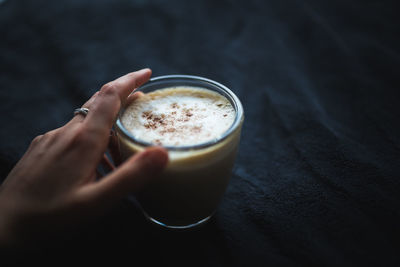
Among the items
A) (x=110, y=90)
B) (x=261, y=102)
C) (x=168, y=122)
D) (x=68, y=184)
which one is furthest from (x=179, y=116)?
(x=261, y=102)

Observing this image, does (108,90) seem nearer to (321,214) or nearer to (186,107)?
(186,107)

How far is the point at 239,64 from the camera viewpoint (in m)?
1.48

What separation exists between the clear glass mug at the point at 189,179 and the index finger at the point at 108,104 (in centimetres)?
3

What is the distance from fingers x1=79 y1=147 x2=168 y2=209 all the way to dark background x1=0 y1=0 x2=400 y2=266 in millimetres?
168

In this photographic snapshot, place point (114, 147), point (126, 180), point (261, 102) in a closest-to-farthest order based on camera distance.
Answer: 1. point (126, 180)
2. point (114, 147)
3. point (261, 102)

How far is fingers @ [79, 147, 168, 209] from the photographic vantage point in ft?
2.18

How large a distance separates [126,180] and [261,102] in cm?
77

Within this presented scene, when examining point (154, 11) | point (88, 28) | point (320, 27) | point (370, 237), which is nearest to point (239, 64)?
point (320, 27)

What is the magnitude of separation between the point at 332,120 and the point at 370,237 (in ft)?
1.57

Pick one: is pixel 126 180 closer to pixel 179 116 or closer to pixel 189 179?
pixel 189 179

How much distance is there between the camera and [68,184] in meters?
0.69

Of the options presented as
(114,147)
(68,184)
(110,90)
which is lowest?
(114,147)

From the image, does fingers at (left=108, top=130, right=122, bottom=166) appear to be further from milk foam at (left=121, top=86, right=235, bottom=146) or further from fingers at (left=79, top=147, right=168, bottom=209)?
fingers at (left=79, top=147, right=168, bottom=209)

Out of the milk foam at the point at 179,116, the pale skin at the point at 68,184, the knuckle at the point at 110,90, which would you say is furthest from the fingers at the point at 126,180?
the knuckle at the point at 110,90
